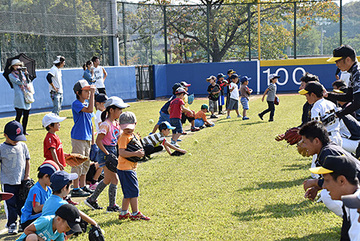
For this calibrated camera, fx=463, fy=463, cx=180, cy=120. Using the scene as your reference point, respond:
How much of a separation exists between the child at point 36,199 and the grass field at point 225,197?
853mm

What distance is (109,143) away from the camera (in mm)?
7266

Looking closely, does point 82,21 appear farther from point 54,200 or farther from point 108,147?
point 54,200

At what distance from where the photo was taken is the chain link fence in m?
23.3

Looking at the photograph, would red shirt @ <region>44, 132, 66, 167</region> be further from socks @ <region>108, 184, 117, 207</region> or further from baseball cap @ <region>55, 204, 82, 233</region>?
baseball cap @ <region>55, 204, 82, 233</region>

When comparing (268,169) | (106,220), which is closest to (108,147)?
(106,220)

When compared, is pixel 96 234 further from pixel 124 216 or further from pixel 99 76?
pixel 99 76

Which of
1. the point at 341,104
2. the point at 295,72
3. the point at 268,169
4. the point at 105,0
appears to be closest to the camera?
the point at 341,104

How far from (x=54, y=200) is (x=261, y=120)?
41.9 feet

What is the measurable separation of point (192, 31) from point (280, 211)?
24.7 m

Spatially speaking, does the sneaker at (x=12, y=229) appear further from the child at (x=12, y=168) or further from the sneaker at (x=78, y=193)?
the sneaker at (x=78, y=193)

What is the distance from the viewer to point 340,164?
12.1 feet

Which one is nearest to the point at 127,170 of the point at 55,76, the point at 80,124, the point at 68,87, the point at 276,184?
the point at 80,124

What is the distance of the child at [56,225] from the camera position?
4.36 metres

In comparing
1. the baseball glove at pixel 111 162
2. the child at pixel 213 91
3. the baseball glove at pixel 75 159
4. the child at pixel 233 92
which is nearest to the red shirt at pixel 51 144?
the baseball glove at pixel 75 159
